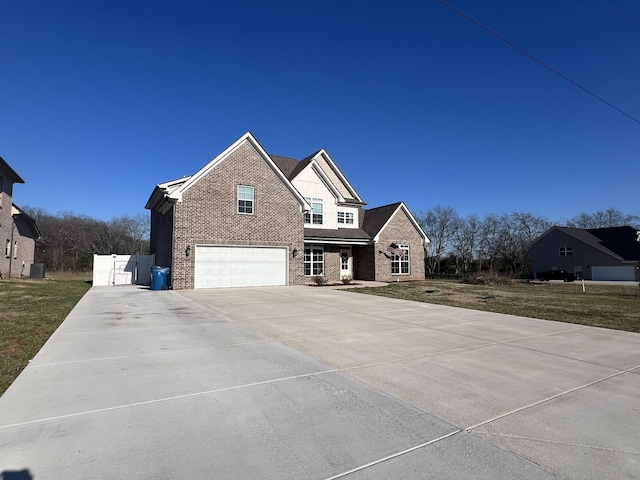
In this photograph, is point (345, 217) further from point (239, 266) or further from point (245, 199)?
point (239, 266)

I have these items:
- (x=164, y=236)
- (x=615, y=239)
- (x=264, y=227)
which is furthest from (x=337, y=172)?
(x=615, y=239)

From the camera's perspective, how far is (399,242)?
2753cm

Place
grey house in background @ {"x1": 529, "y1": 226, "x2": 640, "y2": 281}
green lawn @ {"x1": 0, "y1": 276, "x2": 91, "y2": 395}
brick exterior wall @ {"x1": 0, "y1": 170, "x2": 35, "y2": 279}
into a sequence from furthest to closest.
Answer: grey house in background @ {"x1": 529, "y1": 226, "x2": 640, "y2": 281}, brick exterior wall @ {"x1": 0, "y1": 170, "x2": 35, "y2": 279}, green lawn @ {"x1": 0, "y1": 276, "x2": 91, "y2": 395}

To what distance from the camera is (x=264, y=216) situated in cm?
2048

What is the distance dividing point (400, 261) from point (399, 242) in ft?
4.86

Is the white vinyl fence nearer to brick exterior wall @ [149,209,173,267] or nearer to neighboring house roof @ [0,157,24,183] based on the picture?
brick exterior wall @ [149,209,173,267]

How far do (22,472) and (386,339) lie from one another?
222 inches

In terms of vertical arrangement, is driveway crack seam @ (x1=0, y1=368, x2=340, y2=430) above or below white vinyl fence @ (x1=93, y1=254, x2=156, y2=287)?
below

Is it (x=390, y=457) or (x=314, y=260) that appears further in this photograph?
(x=314, y=260)

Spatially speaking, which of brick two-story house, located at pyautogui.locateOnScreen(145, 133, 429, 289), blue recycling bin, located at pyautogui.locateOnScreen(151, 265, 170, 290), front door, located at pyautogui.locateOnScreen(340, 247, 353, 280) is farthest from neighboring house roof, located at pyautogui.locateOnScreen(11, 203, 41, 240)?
front door, located at pyautogui.locateOnScreen(340, 247, 353, 280)

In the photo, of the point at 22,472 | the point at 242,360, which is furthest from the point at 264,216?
the point at 22,472

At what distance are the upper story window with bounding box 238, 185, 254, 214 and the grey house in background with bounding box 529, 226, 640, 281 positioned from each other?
131ft

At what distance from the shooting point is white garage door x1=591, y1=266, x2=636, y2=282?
38.2 meters

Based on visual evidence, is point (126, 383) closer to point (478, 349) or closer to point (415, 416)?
point (415, 416)
